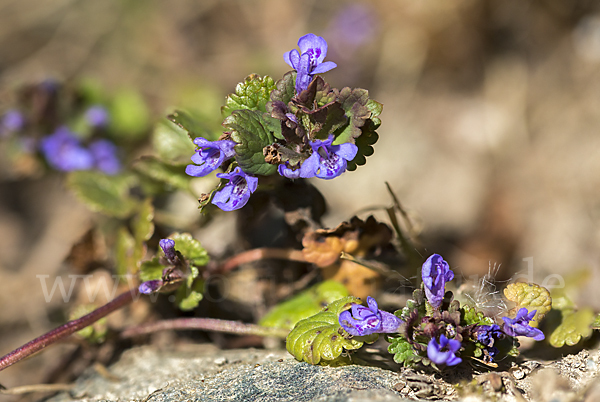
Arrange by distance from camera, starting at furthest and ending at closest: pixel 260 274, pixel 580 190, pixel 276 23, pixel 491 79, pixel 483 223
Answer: pixel 276 23 → pixel 491 79 → pixel 483 223 → pixel 580 190 → pixel 260 274

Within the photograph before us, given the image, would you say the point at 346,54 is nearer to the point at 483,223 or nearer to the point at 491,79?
the point at 491,79

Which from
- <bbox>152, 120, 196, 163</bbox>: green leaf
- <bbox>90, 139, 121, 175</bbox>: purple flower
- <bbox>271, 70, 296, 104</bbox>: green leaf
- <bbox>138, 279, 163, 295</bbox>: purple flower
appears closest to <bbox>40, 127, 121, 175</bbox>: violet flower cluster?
<bbox>90, 139, 121, 175</bbox>: purple flower

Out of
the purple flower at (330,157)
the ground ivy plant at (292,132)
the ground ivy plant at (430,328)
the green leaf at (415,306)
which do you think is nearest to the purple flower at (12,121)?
the ground ivy plant at (292,132)

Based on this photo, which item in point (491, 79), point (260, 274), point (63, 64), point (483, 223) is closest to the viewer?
point (260, 274)

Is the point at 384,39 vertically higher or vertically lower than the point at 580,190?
higher

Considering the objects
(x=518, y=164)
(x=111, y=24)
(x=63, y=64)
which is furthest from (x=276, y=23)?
(x=518, y=164)

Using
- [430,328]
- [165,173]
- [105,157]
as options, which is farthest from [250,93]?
[105,157]

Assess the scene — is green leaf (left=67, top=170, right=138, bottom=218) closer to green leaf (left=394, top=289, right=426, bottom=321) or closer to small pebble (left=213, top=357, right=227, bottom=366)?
small pebble (left=213, top=357, right=227, bottom=366)
